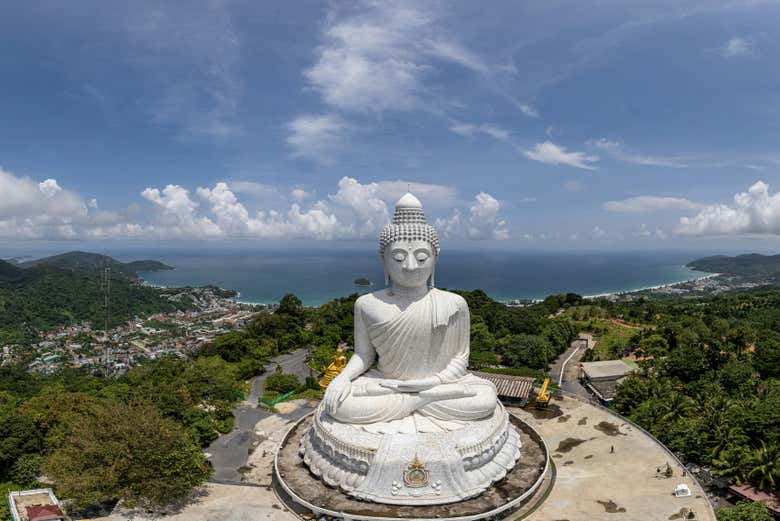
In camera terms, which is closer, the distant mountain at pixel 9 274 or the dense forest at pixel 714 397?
the dense forest at pixel 714 397

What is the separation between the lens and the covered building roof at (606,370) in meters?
26.2

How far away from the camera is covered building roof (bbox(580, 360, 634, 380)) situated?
26.2 meters

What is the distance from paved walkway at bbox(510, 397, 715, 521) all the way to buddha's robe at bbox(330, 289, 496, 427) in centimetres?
323

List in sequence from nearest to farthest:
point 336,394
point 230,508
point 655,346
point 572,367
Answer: point 230,508 < point 336,394 < point 655,346 < point 572,367

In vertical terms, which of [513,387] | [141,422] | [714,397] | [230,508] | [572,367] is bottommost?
[572,367]

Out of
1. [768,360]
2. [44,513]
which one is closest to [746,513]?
[768,360]

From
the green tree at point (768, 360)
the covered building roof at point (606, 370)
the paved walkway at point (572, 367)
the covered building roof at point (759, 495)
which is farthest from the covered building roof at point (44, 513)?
the green tree at point (768, 360)

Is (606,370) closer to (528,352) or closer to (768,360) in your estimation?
(528,352)

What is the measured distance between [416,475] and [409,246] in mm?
6343

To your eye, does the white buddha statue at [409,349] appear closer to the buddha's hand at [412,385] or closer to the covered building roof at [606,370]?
the buddha's hand at [412,385]

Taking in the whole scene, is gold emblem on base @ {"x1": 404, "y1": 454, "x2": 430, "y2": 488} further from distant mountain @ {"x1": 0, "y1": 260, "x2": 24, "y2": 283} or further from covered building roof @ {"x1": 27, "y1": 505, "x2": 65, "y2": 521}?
distant mountain @ {"x1": 0, "y1": 260, "x2": 24, "y2": 283}

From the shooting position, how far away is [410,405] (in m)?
12.7

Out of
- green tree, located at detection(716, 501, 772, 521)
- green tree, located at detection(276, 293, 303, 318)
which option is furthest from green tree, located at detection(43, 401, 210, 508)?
green tree, located at detection(276, 293, 303, 318)

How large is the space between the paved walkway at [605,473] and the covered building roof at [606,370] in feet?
29.3
